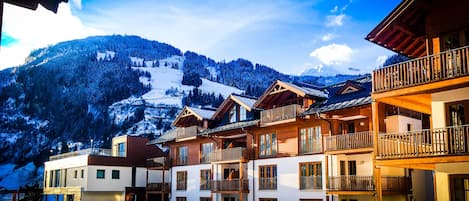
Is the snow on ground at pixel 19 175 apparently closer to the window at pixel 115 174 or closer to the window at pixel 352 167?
the window at pixel 115 174

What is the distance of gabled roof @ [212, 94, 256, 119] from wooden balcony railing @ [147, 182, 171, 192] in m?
8.92

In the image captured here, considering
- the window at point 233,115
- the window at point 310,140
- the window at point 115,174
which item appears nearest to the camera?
the window at point 310,140

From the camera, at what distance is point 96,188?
149 feet

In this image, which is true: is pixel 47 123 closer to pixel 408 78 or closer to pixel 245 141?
pixel 245 141

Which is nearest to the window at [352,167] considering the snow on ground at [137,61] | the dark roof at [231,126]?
the dark roof at [231,126]

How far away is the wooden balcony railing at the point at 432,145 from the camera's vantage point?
14297 mm

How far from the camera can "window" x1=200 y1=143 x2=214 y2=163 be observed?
39.7 metres

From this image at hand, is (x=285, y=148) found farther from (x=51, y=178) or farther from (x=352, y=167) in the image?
(x=51, y=178)

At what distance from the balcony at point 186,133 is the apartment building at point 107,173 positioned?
19.3 feet

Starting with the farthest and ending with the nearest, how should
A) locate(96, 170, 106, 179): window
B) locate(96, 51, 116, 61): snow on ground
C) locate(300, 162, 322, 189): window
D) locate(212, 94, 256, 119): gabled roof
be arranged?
locate(96, 51, 116, 61): snow on ground
locate(96, 170, 106, 179): window
locate(212, 94, 256, 119): gabled roof
locate(300, 162, 322, 189): window

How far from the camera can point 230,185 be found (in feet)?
116

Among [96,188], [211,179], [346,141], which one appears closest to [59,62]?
[96,188]

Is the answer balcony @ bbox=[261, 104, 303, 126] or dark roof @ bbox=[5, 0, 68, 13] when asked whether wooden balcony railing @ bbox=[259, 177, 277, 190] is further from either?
dark roof @ bbox=[5, 0, 68, 13]

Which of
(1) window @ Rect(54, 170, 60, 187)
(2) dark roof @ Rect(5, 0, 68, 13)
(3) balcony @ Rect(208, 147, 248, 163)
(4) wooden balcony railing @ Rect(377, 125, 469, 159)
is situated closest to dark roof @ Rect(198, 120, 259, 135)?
(3) balcony @ Rect(208, 147, 248, 163)
